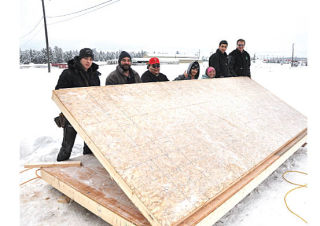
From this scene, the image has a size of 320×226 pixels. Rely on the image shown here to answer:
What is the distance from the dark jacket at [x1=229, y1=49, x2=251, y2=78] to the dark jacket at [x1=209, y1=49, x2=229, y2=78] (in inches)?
14.2

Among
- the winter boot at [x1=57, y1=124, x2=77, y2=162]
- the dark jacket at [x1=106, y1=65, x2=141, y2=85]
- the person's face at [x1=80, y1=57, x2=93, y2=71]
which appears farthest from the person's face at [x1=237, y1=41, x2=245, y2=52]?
the winter boot at [x1=57, y1=124, x2=77, y2=162]

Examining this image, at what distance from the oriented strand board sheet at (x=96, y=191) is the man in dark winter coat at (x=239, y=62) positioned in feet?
13.8

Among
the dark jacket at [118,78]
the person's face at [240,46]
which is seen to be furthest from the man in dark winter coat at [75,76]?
the person's face at [240,46]

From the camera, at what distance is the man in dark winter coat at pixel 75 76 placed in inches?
107

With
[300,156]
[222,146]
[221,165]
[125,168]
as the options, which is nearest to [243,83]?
[300,156]

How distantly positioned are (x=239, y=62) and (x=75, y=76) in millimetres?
4132

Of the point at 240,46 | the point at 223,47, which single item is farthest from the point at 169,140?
the point at 240,46

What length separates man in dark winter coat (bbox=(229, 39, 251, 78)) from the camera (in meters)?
5.24

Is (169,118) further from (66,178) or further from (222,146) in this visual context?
(66,178)

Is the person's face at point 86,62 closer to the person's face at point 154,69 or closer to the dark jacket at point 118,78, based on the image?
the dark jacket at point 118,78

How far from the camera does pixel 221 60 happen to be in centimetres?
492

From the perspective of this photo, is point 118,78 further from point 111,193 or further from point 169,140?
point 111,193

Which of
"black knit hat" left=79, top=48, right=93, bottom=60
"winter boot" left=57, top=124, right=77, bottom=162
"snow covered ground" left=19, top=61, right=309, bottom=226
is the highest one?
"black knit hat" left=79, top=48, right=93, bottom=60

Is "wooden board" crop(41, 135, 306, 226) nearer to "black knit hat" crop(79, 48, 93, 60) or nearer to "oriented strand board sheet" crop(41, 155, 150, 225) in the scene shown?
"oriented strand board sheet" crop(41, 155, 150, 225)
